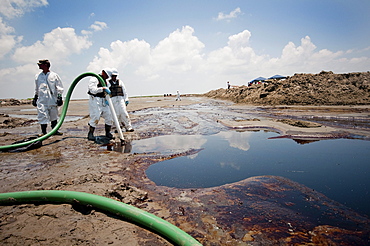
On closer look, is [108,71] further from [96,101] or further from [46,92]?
[46,92]

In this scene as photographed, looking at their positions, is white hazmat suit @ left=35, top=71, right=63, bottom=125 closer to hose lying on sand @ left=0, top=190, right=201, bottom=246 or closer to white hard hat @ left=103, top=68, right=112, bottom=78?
white hard hat @ left=103, top=68, right=112, bottom=78

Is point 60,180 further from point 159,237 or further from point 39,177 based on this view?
point 159,237

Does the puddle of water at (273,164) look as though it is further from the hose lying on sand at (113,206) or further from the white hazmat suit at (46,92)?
the white hazmat suit at (46,92)

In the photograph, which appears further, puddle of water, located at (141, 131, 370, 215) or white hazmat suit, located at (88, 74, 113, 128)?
white hazmat suit, located at (88, 74, 113, 128)

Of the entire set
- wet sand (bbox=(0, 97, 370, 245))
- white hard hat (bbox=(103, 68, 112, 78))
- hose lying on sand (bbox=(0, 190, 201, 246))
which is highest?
white hard hat (bbox=(103, 68, 112, 78))

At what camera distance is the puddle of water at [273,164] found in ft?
9.29

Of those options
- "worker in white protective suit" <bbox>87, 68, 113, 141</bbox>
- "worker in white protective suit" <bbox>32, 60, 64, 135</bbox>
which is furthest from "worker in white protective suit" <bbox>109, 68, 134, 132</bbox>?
"worker in white protective suit" <bbox>32, 60, 64, 135</bbox>

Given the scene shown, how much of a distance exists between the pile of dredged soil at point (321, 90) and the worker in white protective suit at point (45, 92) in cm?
1653

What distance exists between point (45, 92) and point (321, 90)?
19.1m

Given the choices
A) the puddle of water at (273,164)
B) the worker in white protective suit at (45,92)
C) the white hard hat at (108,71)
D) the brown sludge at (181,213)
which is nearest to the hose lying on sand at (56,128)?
the worker in white protective suit at (45,92)

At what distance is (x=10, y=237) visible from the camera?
5.58 ft

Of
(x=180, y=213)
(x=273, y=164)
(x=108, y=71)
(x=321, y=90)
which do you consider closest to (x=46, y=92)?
(x=108, y=71)

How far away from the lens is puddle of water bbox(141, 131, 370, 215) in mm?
2830

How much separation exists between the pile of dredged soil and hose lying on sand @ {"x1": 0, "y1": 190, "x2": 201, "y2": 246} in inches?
685
